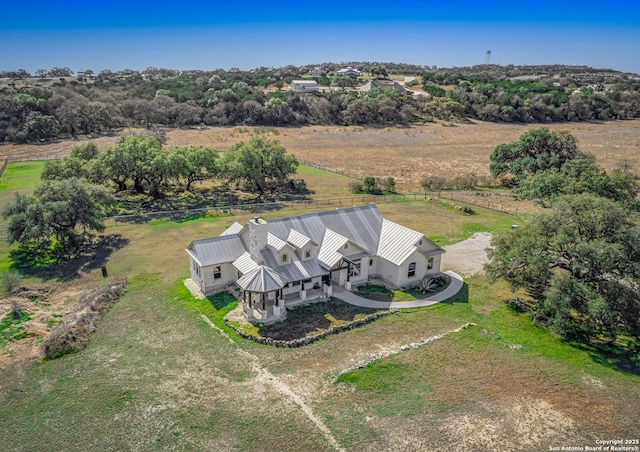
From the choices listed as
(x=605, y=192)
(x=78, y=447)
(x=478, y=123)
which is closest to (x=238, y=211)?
(x=78, y=447)

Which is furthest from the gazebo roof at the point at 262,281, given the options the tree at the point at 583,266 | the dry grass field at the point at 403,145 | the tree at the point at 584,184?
the dry grass field at the point at 403,145

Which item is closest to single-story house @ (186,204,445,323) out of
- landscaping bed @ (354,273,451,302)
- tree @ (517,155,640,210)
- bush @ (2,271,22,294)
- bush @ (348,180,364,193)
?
landscaping bed @ (354,273,451,302)

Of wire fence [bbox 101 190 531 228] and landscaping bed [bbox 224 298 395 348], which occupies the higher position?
wire fence [bbox 101 190 531 228]

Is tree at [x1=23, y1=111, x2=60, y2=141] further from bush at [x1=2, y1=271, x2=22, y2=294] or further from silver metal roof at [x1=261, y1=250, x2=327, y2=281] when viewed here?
silver metal roof at [x1=261, y1=250, x2=327, y2=281]

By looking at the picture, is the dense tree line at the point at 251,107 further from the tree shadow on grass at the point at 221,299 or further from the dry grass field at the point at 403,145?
the tree shadow on grass at the point at 221,299

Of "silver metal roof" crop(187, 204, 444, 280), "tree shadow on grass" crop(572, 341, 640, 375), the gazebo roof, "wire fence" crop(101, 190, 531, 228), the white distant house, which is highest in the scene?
the white distant house

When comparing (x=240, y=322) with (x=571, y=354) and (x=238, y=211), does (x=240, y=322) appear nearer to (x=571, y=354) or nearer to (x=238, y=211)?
(x=571, y=354)
